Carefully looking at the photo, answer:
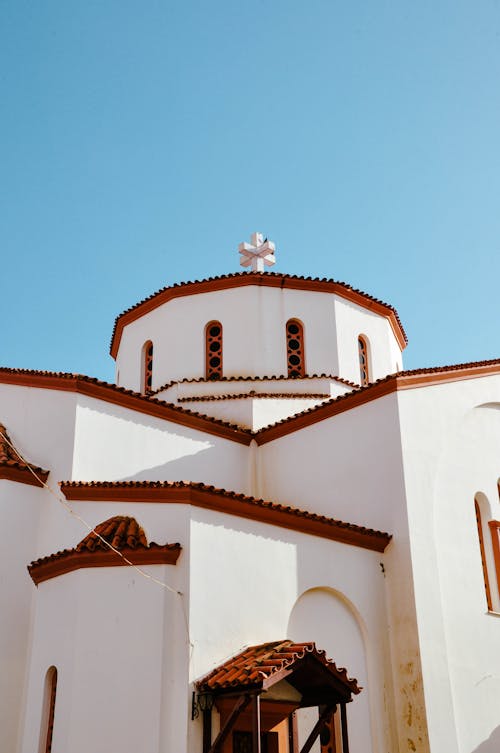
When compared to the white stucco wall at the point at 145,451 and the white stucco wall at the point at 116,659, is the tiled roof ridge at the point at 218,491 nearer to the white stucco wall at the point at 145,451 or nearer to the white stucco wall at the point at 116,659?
the white stucco wall at the point at 116,659

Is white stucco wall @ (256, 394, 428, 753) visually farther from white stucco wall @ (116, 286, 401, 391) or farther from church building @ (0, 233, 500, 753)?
white stucco wall @ (116, 286, 401, 391)

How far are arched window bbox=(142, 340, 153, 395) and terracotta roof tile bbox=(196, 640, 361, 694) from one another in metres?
7.88

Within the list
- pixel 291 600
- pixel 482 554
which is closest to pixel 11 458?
pixel 291 600

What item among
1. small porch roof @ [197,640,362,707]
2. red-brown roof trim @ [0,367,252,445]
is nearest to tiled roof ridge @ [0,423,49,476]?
red-brown roof trim @ [0,367,252,445]

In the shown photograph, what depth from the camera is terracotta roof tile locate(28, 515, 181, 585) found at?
9422 mm

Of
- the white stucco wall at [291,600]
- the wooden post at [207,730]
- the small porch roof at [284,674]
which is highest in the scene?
the white stucco wall at [291,600]

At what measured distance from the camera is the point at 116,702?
8.86 meters

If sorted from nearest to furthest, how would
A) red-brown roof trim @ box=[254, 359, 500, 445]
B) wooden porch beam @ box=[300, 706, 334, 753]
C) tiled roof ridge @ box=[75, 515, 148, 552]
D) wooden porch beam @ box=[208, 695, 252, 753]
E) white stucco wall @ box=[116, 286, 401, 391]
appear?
wooden porch beam @ box=[208, 695, 252, 753]
wooden porch beam @ box=[300, 706, 334, 753]
tiled roof ridge @ box=[75, 515, 148, 552]
red-brown roof trim @ box=[254, 359, 500, 445]
white stucco wall @ box=[116, 286, 401, 391]

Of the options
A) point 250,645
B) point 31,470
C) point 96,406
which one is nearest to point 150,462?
point 96,406

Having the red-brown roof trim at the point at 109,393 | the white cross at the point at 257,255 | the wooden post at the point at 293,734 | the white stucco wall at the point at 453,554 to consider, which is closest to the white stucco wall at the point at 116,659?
the wooden post at the point at 293,734

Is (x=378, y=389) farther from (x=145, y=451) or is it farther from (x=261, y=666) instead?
(x=261, y=666)

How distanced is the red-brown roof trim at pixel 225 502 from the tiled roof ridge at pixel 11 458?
0.57 meters

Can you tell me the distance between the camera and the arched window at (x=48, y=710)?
9172mm

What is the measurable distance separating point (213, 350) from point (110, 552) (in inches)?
287
